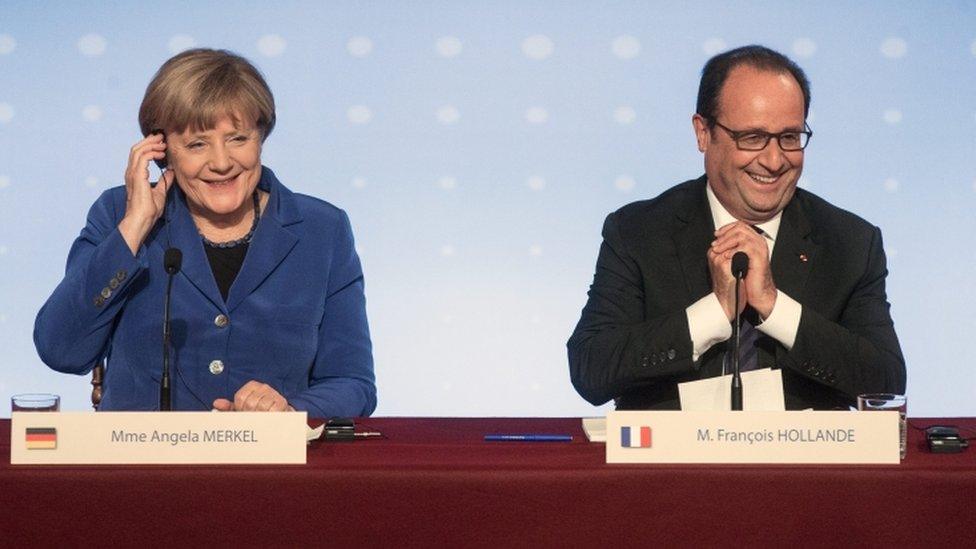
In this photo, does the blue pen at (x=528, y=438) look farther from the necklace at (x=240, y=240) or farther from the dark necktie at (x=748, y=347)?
the necklace at (x=240, y=240)

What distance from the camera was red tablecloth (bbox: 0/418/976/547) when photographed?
2.39m

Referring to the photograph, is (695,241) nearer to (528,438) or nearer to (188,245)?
(528,438)

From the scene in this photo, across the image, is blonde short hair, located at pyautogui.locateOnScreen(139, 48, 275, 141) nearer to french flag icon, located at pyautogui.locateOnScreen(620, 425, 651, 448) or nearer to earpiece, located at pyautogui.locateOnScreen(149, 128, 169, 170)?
earpiece, located at pyautogui.locateOnScreen(149, 128, 169, 170)

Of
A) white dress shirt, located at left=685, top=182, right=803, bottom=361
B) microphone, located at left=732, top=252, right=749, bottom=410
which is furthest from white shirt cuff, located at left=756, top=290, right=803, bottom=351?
microphone, located at left=732, top=252, right=749, bottom=410

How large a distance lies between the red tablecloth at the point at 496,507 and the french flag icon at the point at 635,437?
0.05 meters

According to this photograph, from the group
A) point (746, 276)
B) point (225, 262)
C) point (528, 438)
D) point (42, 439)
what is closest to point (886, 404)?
point (746, 276)

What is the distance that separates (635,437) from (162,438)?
779 millimetres

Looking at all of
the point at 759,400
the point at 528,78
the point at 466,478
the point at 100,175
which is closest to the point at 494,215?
the point at 528,78

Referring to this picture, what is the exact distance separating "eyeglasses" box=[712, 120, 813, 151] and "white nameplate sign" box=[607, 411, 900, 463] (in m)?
0.97

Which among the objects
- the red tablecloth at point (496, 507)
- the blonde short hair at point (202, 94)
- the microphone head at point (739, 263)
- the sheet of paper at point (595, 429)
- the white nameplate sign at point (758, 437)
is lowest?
the red tablecloth at point (496, 507)

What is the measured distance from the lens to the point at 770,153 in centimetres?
325

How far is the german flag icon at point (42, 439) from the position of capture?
2465mm

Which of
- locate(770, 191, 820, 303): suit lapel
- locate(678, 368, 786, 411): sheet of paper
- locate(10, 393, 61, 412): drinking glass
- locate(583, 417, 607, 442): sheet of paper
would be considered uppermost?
locate(770, 191, 820, 303): suit lapel

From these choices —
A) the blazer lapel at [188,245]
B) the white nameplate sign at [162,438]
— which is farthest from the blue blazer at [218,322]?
the white nameplate sign at [162,438]
